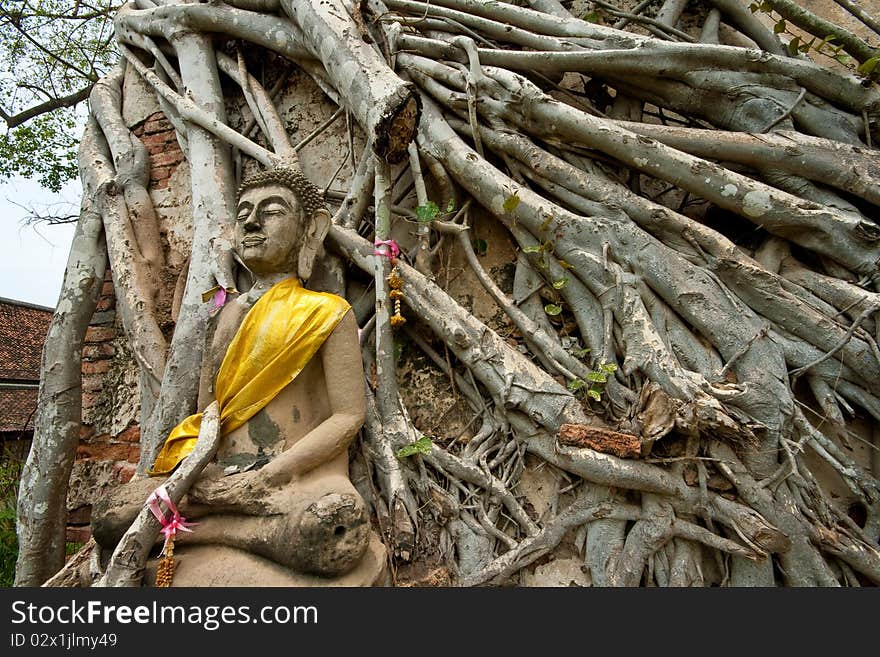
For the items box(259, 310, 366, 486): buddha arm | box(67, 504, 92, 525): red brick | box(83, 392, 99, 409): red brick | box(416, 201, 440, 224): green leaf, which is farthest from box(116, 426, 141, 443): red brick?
box(416, 201, 440, 224): green leaf

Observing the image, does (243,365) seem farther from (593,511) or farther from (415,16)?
(415,16)

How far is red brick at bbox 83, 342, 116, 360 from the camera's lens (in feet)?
10.9

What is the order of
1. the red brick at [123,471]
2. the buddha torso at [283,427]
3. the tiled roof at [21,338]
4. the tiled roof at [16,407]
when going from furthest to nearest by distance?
the tiled roof at [21,338]
the tiled roof at [16,407]
the red brick at [123,471]
the buddha torso at [283,427]

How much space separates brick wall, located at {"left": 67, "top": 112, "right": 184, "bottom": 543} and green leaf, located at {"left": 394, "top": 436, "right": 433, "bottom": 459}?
1778 millimetres

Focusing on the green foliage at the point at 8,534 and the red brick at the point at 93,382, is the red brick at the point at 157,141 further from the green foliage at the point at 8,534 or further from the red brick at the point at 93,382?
the green foliage at the point at 8,534

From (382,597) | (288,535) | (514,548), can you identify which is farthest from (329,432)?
(514,548)

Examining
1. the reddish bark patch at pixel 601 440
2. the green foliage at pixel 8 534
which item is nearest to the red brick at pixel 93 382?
the green foliage at pixel 8 534

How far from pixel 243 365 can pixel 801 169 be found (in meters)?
2.53

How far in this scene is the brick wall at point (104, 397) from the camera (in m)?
3.08

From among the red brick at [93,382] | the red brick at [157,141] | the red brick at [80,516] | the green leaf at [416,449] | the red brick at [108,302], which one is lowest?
the green leaf at [416,449]

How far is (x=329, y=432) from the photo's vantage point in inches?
→ 78.0

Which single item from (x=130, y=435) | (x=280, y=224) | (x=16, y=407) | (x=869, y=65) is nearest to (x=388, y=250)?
(x=280, y=224)

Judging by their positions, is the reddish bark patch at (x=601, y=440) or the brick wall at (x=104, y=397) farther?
the brick wall at (x=104, y=397)

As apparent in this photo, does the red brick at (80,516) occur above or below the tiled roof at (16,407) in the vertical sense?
below
